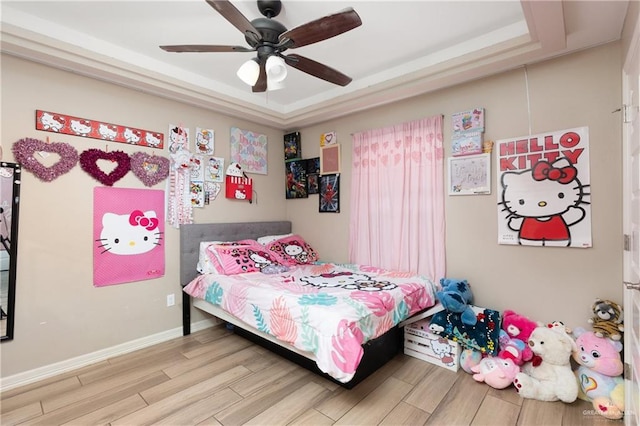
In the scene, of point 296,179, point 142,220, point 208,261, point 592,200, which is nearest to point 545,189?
point 592,200

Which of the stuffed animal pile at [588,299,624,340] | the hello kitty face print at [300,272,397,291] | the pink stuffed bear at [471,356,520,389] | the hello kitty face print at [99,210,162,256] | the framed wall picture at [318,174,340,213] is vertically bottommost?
the pink stuffed bear at [471,356,520,389]

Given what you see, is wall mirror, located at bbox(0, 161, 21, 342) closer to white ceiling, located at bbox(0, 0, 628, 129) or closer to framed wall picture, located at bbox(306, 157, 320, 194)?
white ceiling, located at bbox(0, 0, 628, 129)

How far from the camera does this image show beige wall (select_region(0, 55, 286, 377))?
7.50 ft

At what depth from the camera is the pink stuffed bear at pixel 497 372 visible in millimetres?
2131

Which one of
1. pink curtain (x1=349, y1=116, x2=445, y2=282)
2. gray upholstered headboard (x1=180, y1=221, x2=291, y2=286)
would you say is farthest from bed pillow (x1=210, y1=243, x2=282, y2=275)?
pink curtain (x1=349, y1=116, x2=445, y2=282)

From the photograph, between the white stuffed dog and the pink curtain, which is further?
the pink curtain

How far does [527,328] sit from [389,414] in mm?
1261

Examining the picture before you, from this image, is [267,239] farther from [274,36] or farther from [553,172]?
[553,172]

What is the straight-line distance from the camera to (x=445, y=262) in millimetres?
2875

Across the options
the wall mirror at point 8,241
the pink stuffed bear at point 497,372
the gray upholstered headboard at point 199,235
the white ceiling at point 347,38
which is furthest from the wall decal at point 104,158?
the pink stuffed bear at point 497,372

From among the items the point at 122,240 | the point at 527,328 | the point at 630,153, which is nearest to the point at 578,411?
the point at 527,328

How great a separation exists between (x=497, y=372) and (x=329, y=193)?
2.42 m

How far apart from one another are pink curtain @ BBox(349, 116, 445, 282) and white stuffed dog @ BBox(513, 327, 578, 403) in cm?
92

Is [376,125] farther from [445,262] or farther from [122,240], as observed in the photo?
[122,240]
